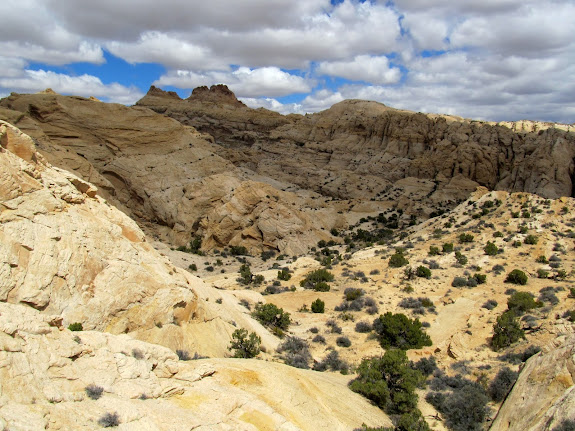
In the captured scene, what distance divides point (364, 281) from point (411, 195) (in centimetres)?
3208

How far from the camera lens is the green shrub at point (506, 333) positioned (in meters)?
13.4

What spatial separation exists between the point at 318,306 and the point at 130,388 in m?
13.3

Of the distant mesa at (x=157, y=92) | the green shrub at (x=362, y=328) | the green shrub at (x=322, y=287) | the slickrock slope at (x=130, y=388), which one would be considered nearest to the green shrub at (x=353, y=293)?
the green shrub at (x=322, y=287)

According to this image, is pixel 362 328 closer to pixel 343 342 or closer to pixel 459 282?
pixel 343 342

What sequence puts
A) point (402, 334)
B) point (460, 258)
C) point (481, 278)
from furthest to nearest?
point (460, 258) < point (481, 278) < point (402, 334)

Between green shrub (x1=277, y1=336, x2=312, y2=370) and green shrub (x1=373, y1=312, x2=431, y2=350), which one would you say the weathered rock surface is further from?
green shrub (x1=277, y1=336, x2=312, y2=370)

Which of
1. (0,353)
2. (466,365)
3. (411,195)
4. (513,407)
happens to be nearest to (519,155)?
(411,195)

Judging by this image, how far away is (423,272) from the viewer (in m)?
21.0

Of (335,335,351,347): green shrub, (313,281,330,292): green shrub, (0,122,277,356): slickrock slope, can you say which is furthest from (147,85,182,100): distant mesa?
(335,335,351,347): green shrub

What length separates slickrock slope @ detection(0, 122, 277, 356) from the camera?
8734 mm

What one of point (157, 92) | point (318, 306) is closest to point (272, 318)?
point (318, 306)

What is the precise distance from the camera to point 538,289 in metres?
17.5

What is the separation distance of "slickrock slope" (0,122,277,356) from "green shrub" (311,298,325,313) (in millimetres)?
6793

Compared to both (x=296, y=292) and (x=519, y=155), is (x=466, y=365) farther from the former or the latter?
(x=519, y=155)
